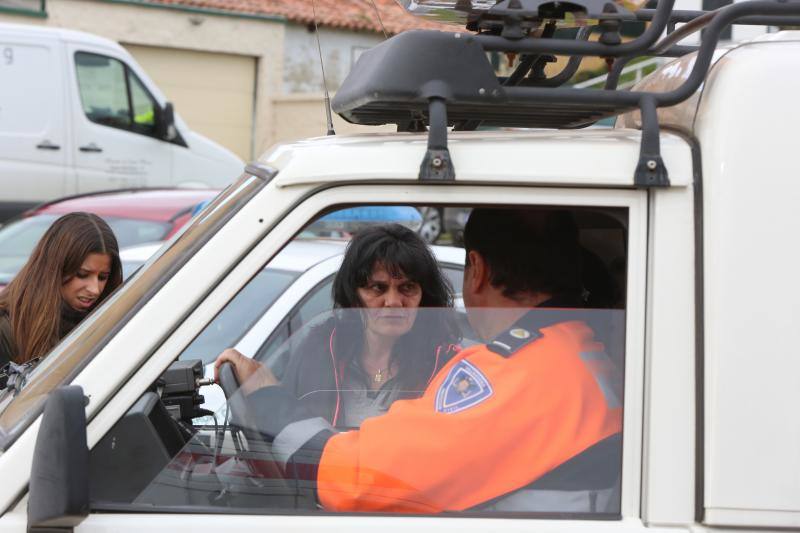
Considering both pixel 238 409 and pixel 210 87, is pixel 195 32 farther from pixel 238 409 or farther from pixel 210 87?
pixel 238 409

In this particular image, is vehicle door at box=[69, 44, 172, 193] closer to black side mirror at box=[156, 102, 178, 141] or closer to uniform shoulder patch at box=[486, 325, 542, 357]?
black side mirror at box=[156, 102, 178, 141]

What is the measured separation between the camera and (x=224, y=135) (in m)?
21.9

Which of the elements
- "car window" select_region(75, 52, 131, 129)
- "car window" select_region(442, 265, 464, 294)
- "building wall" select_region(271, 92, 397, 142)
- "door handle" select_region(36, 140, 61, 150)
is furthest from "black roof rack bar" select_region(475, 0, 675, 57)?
"building wall" select_region(271, 92, 397, 142)

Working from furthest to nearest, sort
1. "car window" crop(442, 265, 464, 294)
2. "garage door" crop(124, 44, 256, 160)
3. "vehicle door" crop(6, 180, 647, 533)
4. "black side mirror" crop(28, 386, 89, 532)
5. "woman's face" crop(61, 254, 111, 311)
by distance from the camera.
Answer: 1. "garage door" crop(124, 44, 256, 160)
2. "woman's face" crop(61, 254, 111, 311)
3. "car window" crop(442, 265, 464, 294)
4. "vehicle door" crop(6, 180, 647, 533)
5. "black side mirror" crop(28, 386, 89, 532)

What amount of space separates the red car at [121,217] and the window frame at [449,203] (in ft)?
16.9

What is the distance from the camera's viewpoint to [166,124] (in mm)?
11680

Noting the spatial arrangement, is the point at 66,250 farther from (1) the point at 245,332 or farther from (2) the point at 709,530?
(2) the point at 709,530

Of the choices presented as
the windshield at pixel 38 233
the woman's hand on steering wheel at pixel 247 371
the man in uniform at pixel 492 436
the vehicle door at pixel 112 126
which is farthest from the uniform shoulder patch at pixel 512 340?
the vehicle door at pixel 112 126

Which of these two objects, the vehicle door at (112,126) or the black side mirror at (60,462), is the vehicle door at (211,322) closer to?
the black side mirror at (60,462)

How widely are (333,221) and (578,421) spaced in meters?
0.57

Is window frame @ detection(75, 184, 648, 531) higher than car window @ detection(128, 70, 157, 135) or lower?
lower

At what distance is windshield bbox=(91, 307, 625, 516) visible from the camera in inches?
73.9

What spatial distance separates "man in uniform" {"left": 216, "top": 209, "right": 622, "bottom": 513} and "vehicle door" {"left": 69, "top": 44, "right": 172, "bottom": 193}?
9868 millimetres

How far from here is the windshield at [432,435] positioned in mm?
1877
